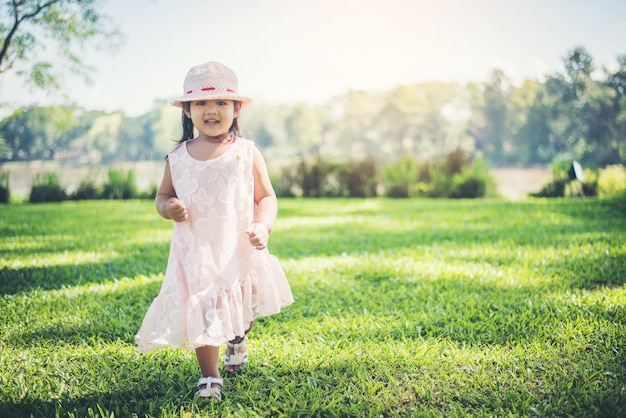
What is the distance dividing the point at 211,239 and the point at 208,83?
28.6 inches

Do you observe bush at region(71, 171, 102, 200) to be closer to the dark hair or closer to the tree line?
the tree line

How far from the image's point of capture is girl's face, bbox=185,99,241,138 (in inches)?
81.2

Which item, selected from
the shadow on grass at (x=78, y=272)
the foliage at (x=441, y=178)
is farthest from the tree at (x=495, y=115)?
the shadow on grass at (x=78, y=272)

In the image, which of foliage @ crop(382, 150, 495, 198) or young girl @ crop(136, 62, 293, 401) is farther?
foliage @ crop(382, 150, 495, 198)

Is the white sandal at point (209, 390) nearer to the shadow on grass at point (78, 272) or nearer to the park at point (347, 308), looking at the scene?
the park at point (347, 308)

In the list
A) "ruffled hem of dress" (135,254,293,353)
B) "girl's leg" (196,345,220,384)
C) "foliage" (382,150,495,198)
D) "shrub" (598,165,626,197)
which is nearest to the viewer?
"ruffled hem of dress" (135,254,293,353)

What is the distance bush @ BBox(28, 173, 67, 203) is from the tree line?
1572 millimetres

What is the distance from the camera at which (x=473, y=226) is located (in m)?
6.57

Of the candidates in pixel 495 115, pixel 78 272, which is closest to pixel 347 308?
pixel 78 272

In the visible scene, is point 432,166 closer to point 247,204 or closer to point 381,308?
point 381,308

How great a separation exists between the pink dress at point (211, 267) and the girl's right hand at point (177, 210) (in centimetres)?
7

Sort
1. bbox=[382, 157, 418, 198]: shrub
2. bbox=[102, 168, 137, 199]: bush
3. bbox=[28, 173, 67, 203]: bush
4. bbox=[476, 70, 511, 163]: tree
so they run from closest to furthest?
bbox=[28, 173, 67, 203]: bush, bbox=[382, 157, 418, 198]: shrub, bbox=[102, 168, 137, 199]: bush, bbox=[476, 70, 511, 163]: tree

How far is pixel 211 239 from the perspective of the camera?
2.02 meters

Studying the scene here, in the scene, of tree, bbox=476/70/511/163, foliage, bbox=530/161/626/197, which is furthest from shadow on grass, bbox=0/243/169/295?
tree, bbox=476/70/511/163
